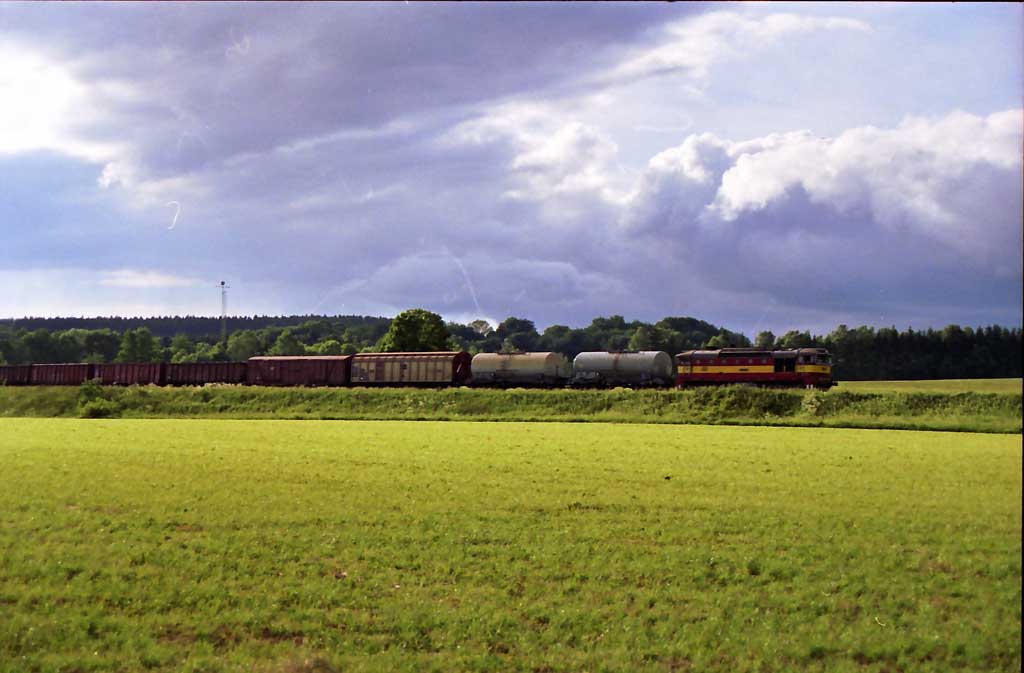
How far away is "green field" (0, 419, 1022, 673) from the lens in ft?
62.7

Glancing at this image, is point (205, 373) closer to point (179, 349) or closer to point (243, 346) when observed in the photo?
point (179, 349)

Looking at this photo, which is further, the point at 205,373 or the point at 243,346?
the point at 243,346

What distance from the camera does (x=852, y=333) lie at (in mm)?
110312

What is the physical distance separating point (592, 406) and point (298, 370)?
39.5 meters

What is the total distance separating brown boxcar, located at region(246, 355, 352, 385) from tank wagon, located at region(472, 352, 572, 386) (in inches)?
639

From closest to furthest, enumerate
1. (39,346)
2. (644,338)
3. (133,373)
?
(39,346)
(133,373)
(644,338)

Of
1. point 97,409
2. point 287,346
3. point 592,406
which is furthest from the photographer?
point 287,346

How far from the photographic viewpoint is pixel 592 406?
80250mm

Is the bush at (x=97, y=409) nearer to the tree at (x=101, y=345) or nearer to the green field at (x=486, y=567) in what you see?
the tree at (x=101, y=345)

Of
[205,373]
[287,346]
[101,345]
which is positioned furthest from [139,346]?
[287,346]

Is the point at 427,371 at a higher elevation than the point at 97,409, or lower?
higher

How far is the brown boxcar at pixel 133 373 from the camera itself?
3725 inches

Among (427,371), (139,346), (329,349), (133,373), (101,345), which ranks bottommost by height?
(133,373)

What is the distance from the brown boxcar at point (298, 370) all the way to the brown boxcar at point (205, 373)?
124 centimetres
